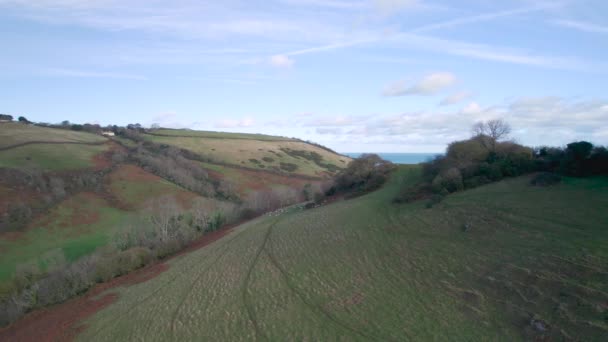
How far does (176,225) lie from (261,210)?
13.0m

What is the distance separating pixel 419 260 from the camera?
1945 centimetres

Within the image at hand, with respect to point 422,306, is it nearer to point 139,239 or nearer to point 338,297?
point 338,297

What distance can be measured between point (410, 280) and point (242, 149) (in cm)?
8074

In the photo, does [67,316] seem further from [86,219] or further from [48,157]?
[48,157]

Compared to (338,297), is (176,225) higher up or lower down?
lower down

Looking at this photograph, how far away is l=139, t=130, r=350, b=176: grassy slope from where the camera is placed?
8625 centimetres

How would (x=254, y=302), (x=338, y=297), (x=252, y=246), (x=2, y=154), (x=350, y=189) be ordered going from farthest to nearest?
(x=2, y=154), (x=350, y=189), (x=252, y=246), (x=254, y=302), (x=338, y=297)

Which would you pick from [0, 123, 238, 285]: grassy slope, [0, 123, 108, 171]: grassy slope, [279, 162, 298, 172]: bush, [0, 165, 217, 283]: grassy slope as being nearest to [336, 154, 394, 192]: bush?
[0, 123, 238, 285]: grassy slope

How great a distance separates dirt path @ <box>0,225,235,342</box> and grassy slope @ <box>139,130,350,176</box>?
179 feet

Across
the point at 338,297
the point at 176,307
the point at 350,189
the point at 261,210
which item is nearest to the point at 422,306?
the point at 338,297

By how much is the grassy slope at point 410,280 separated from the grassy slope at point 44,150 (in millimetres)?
44779

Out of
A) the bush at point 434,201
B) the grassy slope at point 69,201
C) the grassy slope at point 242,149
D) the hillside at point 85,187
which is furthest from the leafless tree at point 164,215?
the grassy slope at point 242,149

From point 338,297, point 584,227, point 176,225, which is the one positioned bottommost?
point 176,225

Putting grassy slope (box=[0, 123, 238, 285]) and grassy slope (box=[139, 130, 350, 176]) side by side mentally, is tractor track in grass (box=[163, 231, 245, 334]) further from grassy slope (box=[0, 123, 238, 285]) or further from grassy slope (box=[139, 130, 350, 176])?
grassy slope (box=[139, 130, 350, 176])
